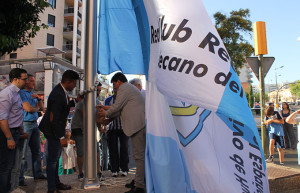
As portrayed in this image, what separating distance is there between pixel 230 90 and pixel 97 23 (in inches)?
110

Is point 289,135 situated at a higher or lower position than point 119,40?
lower

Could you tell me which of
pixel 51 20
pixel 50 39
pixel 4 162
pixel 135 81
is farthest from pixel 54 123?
pixel 51 20

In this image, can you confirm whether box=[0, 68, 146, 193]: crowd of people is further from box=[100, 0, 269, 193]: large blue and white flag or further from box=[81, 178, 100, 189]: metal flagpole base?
box=[100, 0, 269, 193]: large blue and white flag

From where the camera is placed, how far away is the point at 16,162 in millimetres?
3789

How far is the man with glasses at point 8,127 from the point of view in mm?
3441

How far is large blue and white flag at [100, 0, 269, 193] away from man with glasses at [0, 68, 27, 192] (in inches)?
73.9

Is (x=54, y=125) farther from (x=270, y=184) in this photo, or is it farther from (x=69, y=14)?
(x=69, y=14)

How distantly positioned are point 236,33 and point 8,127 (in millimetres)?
17139

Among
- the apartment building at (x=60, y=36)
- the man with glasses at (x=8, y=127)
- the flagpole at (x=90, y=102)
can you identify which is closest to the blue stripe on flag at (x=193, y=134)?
the flagpole at (x=90, y=102)

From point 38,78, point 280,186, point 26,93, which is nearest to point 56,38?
point 38,78

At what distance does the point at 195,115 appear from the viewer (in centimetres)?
295

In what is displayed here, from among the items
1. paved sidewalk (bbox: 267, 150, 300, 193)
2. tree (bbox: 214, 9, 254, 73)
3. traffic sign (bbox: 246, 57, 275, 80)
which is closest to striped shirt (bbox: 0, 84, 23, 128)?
paved sidewalk (bbox: 267, 150, 300, 193)

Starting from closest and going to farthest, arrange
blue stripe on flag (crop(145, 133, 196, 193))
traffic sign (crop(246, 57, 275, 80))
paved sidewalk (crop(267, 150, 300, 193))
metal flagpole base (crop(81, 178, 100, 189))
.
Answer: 1. blue stripe on flag (crop(145, 133, 196, 193))
2. metal flagpole base (crop(81, 178, 100, 189))
3. paved sidewalk (crop(267, 150, 300, 193))
4. traffic sign (crop(246, 57, 275, 80))

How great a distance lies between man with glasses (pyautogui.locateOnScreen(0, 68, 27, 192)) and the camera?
3441 mm
